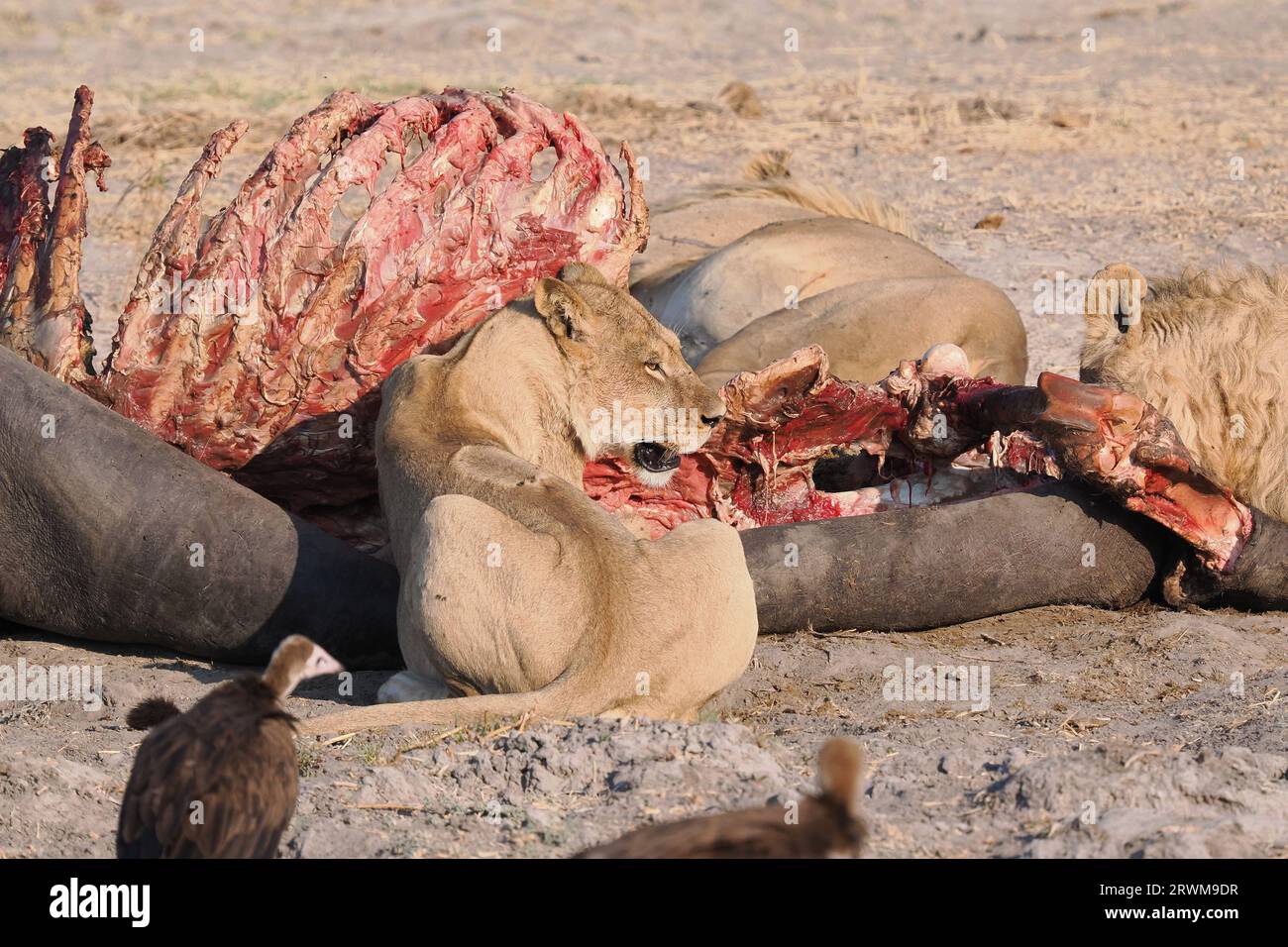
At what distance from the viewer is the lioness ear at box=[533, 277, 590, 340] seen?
17.8 feet

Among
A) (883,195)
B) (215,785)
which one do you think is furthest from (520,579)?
(883,195)

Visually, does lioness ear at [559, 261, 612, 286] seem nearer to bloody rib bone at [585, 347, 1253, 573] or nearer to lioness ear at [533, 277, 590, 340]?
lioness ear at [533, 277, 590, 340]

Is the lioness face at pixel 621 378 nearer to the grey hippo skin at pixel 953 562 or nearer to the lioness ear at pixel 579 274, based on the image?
the lioness ear at pixel 579 274

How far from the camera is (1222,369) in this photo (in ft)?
19.8

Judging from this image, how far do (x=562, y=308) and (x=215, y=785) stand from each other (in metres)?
2.53

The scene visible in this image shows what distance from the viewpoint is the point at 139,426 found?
18.1 feet

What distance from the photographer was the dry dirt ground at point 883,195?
379 centimetres

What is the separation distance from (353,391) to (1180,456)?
2.81m

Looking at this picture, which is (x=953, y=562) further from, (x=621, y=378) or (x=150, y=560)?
(x=150, y=560)

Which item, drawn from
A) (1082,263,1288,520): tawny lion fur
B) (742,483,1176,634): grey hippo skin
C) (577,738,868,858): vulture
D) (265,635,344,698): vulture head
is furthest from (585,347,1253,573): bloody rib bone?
(577,738,868,858): vulture

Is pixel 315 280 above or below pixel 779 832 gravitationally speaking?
above

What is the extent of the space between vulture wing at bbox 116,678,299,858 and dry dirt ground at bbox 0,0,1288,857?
309mm

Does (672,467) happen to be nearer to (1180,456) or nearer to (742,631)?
(742,631)

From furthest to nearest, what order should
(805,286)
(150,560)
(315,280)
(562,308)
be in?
(805,286), (315,280), (562,308), (150,560)
